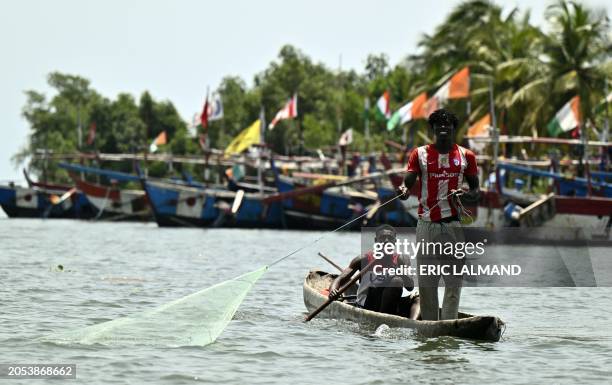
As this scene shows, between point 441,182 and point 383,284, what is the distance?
7.68 ft

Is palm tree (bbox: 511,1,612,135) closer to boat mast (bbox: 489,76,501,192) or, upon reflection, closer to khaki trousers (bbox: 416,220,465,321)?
boat mast (bbox: 489,76,501,192)

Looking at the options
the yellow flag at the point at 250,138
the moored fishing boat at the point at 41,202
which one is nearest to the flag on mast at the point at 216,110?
the yellow flag at the point at 250,138

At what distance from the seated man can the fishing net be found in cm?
167

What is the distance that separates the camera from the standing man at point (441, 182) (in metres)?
13.0

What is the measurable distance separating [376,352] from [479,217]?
3140cm

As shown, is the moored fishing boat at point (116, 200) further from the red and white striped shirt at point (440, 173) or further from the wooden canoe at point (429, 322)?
the red and white striped shirt at point (440, 173)

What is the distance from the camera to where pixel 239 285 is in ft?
46.8

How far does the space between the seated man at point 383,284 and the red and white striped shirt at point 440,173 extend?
153 cm

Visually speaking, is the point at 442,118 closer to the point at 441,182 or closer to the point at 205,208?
the point at 441,182

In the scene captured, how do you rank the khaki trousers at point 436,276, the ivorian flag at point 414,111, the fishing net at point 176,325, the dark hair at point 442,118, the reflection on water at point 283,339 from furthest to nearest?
the ivorian flag at point 414,111 → the fishing net at point 176,325 → the khaki trousers at point 436,276 → the dark hair at point 442,118 → the reflection on water at point 283,339

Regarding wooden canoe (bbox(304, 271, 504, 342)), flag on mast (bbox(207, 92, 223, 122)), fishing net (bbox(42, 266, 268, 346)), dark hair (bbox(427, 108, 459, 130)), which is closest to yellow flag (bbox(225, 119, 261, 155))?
flag on mast (bbox(207, 92, 223, 122))

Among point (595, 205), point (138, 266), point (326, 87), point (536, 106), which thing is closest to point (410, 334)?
point (138, 266)

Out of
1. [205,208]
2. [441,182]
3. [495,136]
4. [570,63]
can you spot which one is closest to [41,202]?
[205,208]

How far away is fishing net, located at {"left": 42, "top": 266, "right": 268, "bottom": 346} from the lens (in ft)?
44.7
